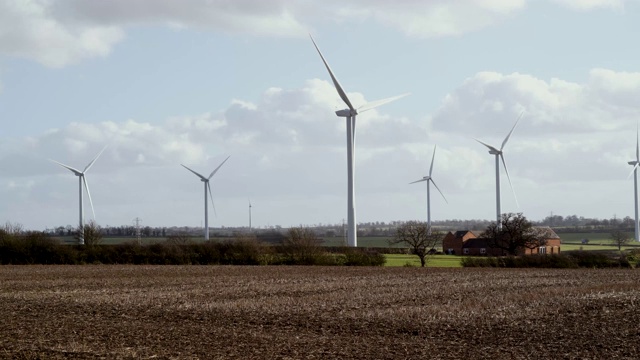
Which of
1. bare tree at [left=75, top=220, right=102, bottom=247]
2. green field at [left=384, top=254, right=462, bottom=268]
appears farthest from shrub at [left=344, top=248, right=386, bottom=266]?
bare tree at [left=75, top=220, right=102, bottom=247]

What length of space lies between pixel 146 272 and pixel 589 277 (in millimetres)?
31668

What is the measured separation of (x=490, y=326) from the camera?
25.8 m

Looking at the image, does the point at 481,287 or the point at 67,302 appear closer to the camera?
the point at 67,302

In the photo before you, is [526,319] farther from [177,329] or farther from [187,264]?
[187,264]

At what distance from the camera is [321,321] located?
2780 centimetres

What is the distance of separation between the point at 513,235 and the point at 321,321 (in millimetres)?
79173

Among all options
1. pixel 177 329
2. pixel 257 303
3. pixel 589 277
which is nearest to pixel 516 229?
pixel 589 277

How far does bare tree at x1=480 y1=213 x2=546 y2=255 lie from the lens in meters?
103

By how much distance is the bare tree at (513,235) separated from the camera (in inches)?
4063

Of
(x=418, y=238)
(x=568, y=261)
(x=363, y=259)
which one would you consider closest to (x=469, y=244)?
(x=418, y=238)

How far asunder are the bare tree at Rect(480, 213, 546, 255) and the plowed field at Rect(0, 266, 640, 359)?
5783cm

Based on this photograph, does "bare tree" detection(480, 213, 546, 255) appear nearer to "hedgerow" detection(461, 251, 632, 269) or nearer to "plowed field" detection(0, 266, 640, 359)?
"hedgerow" detection(461, 251, 632, 269)

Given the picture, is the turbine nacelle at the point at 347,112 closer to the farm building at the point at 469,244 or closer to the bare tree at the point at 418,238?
the bare tree at the point at 418,238

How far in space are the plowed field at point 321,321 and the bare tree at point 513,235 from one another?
57.8m
